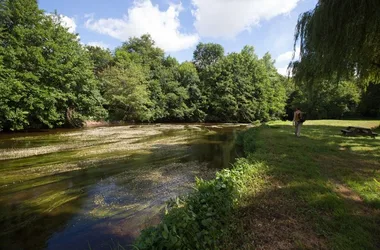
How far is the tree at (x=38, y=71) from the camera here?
19.2 m

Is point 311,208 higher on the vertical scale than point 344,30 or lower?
lower

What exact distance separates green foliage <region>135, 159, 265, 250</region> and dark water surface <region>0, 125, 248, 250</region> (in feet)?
4.57

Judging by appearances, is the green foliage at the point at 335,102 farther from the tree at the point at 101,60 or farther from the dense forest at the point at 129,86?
the tree at the point at 101,60

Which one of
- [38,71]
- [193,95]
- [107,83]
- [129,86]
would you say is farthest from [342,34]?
[193,95]

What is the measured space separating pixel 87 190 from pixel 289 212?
19.7ft

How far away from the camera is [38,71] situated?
21938mm

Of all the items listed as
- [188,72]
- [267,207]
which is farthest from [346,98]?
[267,207]

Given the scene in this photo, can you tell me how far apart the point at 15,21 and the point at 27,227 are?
1001 inches

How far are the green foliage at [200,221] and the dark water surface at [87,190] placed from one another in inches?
54.8

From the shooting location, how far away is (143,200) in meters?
6.21

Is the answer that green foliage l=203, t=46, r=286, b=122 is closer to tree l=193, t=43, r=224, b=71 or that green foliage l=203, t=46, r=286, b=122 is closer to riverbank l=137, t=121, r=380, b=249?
tree l=193, t=43, r=224, b=71

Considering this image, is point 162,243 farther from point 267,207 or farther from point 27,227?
point 27,227

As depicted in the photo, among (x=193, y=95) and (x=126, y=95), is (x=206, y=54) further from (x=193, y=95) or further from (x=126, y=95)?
(x=126, y=95)

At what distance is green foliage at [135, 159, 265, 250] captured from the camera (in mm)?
2648
